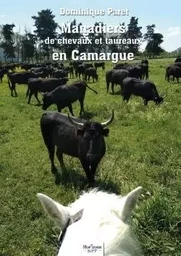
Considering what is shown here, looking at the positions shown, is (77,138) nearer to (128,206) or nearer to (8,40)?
(128,206)

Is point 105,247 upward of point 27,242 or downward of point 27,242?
upward

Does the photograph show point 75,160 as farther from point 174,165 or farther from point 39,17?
point 39,17

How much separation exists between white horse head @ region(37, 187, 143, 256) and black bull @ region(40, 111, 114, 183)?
5.15m

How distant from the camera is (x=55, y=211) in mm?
2361

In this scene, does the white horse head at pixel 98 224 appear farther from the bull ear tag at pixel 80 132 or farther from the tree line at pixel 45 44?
the tree line at pixel 45 44

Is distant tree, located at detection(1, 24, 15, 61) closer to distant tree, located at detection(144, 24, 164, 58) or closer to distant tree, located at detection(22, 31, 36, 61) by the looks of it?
distant tree, located at detection(22, 31, 36, 61)

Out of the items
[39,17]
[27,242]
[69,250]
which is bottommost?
[27,242]

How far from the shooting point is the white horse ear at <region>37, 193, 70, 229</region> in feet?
7.61

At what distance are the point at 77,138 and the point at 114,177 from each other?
1131 mm

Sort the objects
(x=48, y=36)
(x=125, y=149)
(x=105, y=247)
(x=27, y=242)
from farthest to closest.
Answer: (x=48, y=36) → (x=125, y=149) → (x=27, y=242) → (x=105, y=247)

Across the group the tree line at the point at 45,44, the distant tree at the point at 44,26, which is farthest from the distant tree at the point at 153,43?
the distant tree at the point at 44,26

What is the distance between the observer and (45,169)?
9.43 metres

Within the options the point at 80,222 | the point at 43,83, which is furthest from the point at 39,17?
the point at 80,222

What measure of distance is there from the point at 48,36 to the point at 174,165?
234 ft
